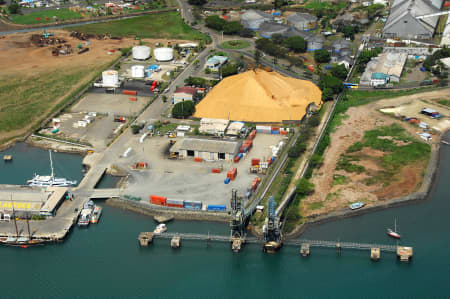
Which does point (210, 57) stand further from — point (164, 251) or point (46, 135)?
point (164, 251)

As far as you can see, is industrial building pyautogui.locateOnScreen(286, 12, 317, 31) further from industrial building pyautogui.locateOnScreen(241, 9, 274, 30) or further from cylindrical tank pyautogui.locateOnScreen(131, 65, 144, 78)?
cylindrical tank pyautogui.locateOnScreen(131, 65, 144, 78)

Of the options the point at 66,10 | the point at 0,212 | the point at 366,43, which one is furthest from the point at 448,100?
the point at 66,10

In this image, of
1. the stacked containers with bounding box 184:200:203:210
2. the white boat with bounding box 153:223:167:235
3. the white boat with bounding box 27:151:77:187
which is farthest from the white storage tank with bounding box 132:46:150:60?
the white boat with bounding box 153:223:167:235

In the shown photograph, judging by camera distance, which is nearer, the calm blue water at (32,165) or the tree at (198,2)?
the calm blue water at (32,165)

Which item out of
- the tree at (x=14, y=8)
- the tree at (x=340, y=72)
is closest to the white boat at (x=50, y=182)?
the tree at (x=340, y=72)

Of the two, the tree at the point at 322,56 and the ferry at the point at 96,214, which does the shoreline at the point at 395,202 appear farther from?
the tree at the point at 322,56

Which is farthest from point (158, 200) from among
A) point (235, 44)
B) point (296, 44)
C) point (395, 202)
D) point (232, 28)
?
point (232, 28)
